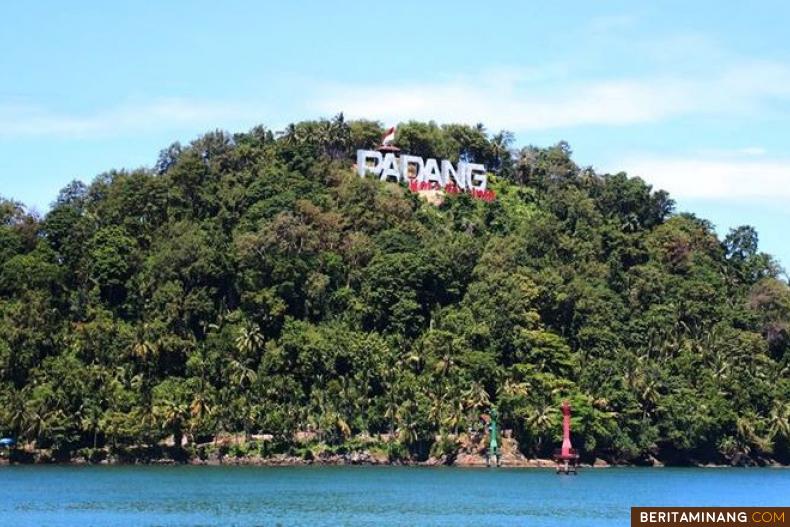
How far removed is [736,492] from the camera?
83062 millimetres

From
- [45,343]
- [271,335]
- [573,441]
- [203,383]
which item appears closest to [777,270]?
[573,441]

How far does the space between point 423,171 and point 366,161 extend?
6.29 metres

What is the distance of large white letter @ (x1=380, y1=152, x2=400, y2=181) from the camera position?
5463 inches

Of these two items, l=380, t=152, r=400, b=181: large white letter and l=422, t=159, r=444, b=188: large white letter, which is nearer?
l=380, t=152, r=400, b=181: large white letter

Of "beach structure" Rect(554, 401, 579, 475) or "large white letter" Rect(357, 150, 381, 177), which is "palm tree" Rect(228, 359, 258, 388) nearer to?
"beach structure" Rect(554, 401, 579, 475)

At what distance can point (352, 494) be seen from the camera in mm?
77875

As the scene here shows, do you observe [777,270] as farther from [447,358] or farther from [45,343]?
[45,343]

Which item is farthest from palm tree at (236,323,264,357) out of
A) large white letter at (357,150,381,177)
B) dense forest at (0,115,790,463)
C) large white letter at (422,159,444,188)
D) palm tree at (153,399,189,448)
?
large white letter at (422,159,444,188)

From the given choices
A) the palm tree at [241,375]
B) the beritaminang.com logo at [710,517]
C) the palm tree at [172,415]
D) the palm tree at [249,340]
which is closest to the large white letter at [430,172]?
the palm tree at [249,340]

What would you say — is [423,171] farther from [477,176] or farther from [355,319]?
[355,319]

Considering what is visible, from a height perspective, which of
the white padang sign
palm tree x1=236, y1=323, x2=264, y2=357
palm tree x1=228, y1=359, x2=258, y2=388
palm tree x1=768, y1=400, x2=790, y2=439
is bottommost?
palm tree x1=768, y1=400, x2=790, y2=439

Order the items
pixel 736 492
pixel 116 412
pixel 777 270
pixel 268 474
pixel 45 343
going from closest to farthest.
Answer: pixel 736 492 → pixel 268 474 → pixel 116 412 → pixel 45 343 → pixel 777 270

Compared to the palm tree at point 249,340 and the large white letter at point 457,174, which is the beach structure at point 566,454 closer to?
the palm tree at point 249,340

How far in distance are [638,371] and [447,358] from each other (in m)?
16.8
